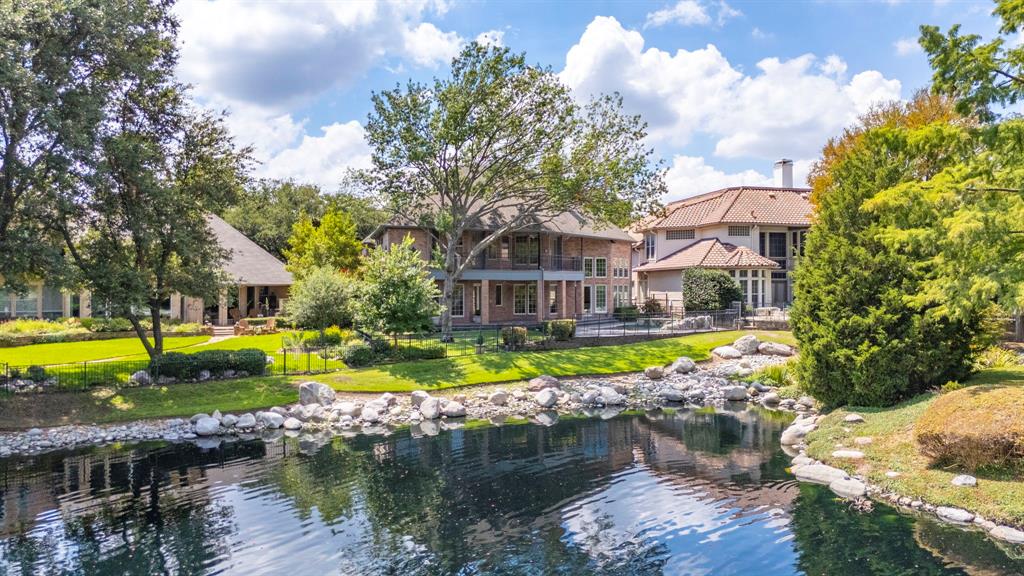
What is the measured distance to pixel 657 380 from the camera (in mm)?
25609

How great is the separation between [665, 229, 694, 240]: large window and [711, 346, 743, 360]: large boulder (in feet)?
55.4

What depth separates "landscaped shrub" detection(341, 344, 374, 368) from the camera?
80.9 ft

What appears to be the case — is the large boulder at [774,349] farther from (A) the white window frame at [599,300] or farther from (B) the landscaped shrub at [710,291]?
(A) the white window frame at [599,300]

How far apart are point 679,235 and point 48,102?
37.8m

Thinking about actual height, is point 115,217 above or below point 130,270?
above

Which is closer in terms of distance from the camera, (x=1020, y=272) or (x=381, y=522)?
(x=381, y=522)

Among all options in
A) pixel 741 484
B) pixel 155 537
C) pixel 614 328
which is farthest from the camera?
pixel 614 328

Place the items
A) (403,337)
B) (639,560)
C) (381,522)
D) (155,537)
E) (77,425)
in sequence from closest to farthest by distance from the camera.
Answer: (639,560), (155,537), (381,522), (77,425), (403,337)

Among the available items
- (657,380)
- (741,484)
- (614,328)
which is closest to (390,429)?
(741,484)

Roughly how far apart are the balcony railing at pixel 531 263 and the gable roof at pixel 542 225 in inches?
70.3

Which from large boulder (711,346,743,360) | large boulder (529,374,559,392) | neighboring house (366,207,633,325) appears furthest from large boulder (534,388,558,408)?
neighboring house (366,207,633,325)

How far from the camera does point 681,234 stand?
45.3 m

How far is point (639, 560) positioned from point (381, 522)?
14.5ft

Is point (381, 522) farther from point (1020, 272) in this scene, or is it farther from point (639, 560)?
point (1020, 272)
